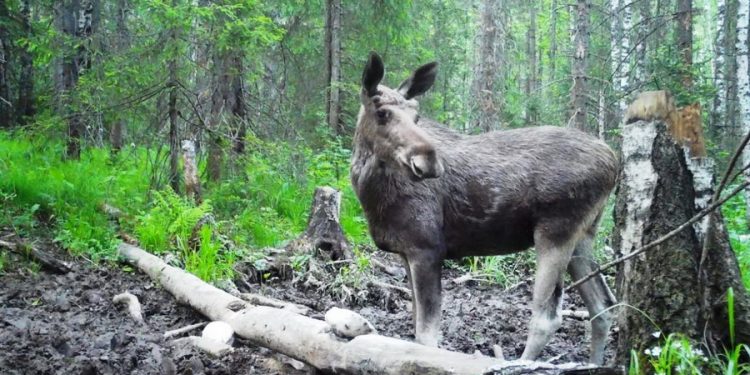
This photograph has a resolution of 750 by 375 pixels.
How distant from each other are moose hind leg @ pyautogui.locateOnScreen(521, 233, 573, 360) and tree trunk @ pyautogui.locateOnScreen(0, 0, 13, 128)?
24.2ft

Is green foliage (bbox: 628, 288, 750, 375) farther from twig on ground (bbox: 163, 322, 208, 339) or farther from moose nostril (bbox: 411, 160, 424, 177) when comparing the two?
twig on ground (bbox: 163, 322, 208, 339)

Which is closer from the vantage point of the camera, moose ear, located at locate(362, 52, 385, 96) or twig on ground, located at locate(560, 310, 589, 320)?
moose ear, located at locate(362, 52, 385, 96)

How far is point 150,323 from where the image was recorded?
6.01 meters

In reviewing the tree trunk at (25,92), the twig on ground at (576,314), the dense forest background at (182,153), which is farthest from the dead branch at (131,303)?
the tree trunk at (25,92)

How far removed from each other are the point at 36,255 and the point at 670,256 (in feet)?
20.7

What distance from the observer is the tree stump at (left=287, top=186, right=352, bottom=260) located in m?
8.19

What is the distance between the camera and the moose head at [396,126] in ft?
14.2

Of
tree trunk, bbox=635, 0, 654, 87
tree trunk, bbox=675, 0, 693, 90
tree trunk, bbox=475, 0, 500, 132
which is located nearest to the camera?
tree trunk, bbox=635, 0, 654, 87

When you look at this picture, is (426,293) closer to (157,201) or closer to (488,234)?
(488,234)

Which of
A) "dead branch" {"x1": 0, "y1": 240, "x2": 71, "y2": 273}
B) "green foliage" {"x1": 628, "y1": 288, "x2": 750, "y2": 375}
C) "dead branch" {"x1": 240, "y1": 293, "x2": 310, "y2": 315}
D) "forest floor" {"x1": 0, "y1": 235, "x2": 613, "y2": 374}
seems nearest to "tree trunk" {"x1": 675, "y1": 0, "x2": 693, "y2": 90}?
"forest floor" {"x1": 0, "y1": 235, "x2": 613, "y2": 374}

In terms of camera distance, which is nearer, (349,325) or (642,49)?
(349,325)

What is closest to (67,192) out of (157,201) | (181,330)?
(157,201)

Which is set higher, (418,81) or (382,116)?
(418,81)

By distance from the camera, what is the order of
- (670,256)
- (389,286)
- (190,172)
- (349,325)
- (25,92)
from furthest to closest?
(25,92)
(190,172)
(389,286)
(349,325)
(670,256)
